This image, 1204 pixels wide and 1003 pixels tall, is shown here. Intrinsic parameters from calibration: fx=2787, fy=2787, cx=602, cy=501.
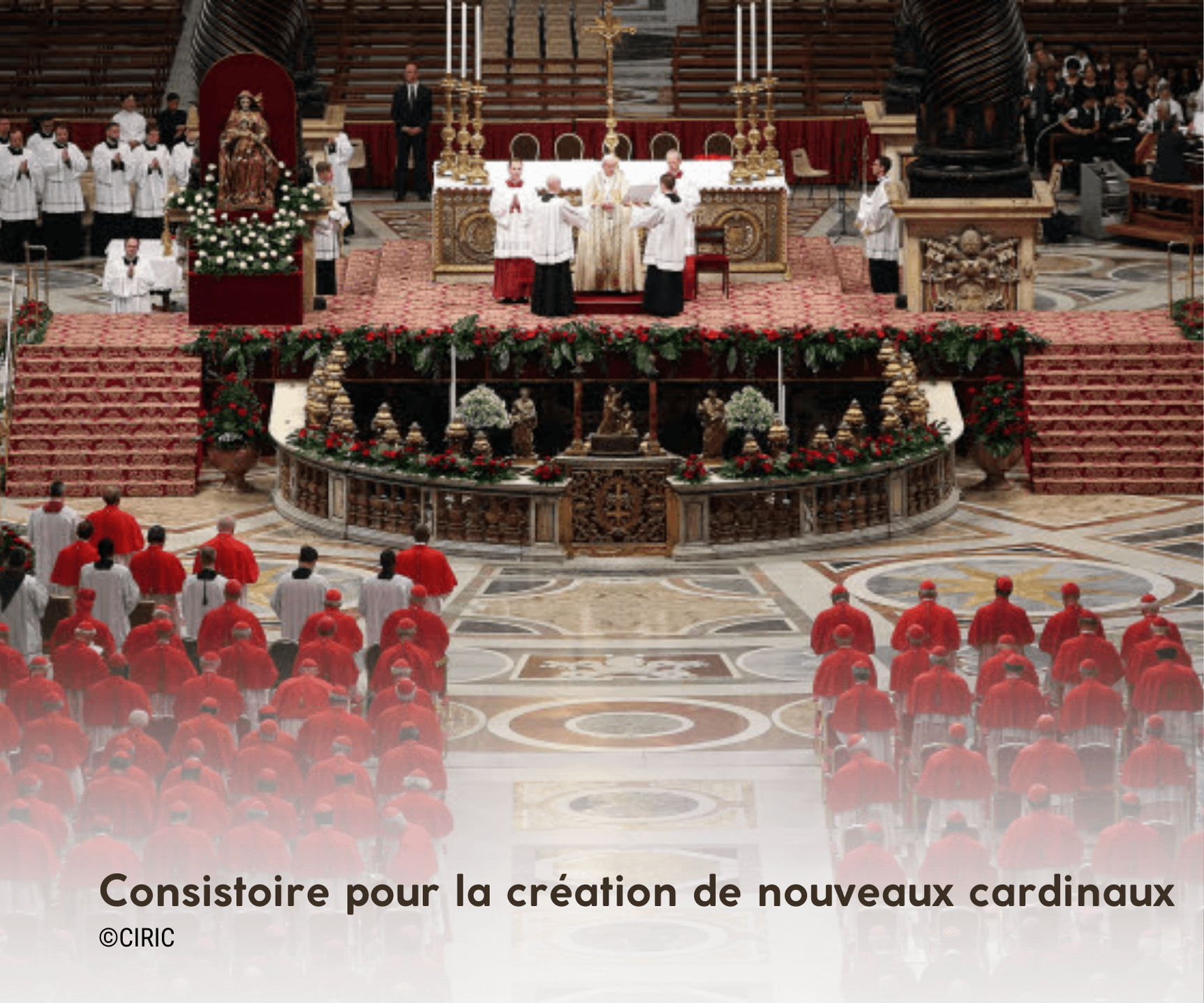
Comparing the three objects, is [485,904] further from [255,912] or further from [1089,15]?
[1089,15]

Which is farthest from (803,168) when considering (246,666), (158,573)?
(246,666)

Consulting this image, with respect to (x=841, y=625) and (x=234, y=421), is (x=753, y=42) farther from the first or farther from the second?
(x=841, y=625)

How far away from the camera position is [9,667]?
16391 mm

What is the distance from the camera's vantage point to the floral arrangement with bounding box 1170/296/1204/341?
2612cm

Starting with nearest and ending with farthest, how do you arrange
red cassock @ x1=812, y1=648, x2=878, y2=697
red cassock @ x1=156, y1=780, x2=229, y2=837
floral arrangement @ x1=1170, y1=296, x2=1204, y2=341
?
1. red cassock @ x1=156, y1=780, x2=229, y2=837
2. red cassock @ x1=812, y1=648, x2=878, y2=697
3. floral arrangement @ x1=1170, y1=296, x2=1204, y2=341

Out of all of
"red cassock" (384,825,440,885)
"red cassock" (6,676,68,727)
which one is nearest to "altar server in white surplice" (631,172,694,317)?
"red cassock" (6,676,68,727)

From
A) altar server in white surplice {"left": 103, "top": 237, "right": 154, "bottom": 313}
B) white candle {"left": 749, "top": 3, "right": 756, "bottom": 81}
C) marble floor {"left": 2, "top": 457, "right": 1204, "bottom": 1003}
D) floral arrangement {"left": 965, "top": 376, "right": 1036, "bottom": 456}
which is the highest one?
white candle {"left": 749, "top": 3, "right": 756, "bottom": 81}

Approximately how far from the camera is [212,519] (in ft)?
78.4

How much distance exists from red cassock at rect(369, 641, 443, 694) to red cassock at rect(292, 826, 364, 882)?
2748mm

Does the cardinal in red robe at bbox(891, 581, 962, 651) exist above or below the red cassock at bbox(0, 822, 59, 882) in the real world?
above

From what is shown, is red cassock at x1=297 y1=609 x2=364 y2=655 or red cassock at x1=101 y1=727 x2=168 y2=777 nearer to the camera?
red cassock at x1=101 y1=727 x2=168 y2=777

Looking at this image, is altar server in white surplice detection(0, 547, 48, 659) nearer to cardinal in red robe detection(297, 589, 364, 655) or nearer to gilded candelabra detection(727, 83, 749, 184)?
cardinal in red robe detection(297, 589, 364, 655)

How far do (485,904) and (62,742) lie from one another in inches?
94.2

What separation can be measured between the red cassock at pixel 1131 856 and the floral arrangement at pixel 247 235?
14.5 m
